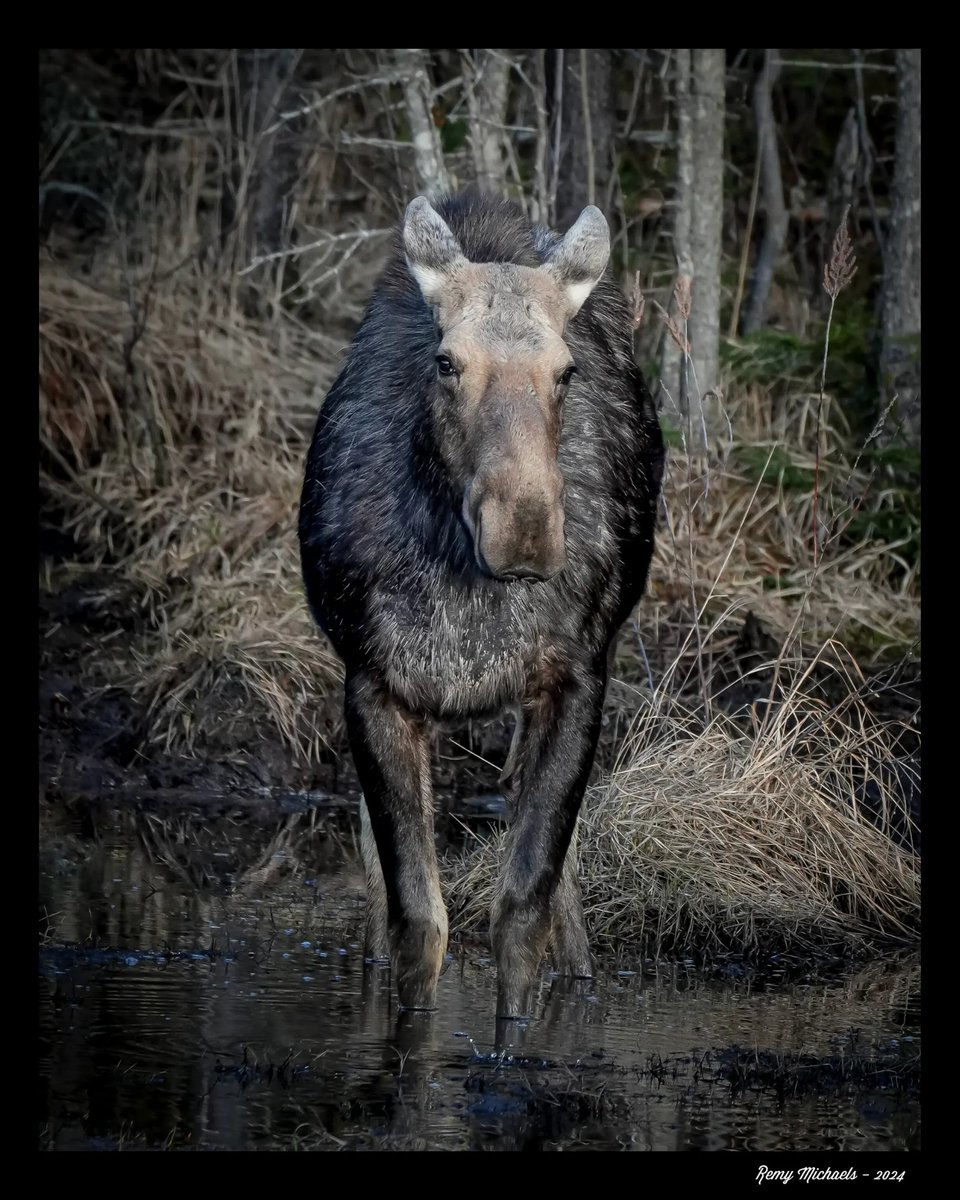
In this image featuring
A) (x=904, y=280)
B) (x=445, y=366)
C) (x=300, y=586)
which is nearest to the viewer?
(x=445, y=366)

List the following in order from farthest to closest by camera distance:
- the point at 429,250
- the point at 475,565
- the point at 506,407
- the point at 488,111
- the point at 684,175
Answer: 1. the point at 488,111
2. the point at 684,175
3. the point at 475,565
4. the point at 429,250
5. the point at 506,407

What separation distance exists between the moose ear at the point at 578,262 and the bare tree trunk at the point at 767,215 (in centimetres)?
844

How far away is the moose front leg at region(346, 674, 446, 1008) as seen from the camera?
6.95m

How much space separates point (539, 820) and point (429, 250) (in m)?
2.04

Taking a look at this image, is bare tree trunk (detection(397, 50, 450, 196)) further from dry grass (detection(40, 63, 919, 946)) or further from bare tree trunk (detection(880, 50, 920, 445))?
bare tree trunk (detection(880, 50, 920, 445))

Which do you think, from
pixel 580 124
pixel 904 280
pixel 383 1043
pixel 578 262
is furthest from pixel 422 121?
pixel 383 1043

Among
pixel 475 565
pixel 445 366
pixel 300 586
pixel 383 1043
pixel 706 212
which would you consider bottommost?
pixel 383 1043

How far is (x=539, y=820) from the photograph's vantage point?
A: 7.00 meters

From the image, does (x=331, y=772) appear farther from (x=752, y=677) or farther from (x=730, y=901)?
(x=730, y=901)

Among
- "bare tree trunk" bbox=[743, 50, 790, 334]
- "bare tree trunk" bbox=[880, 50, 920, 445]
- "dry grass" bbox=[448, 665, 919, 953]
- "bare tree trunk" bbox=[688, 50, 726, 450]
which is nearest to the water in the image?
"dry grass" bbox=[448, 665, 919, 953]

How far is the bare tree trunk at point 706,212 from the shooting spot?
43.0 feet

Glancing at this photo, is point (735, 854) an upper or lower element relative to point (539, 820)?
lower

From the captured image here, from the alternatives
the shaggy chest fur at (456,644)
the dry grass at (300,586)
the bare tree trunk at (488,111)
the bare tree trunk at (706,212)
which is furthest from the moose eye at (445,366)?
the bare tree trunk at (488,111)

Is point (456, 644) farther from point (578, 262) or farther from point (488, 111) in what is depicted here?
point (488, 111)
